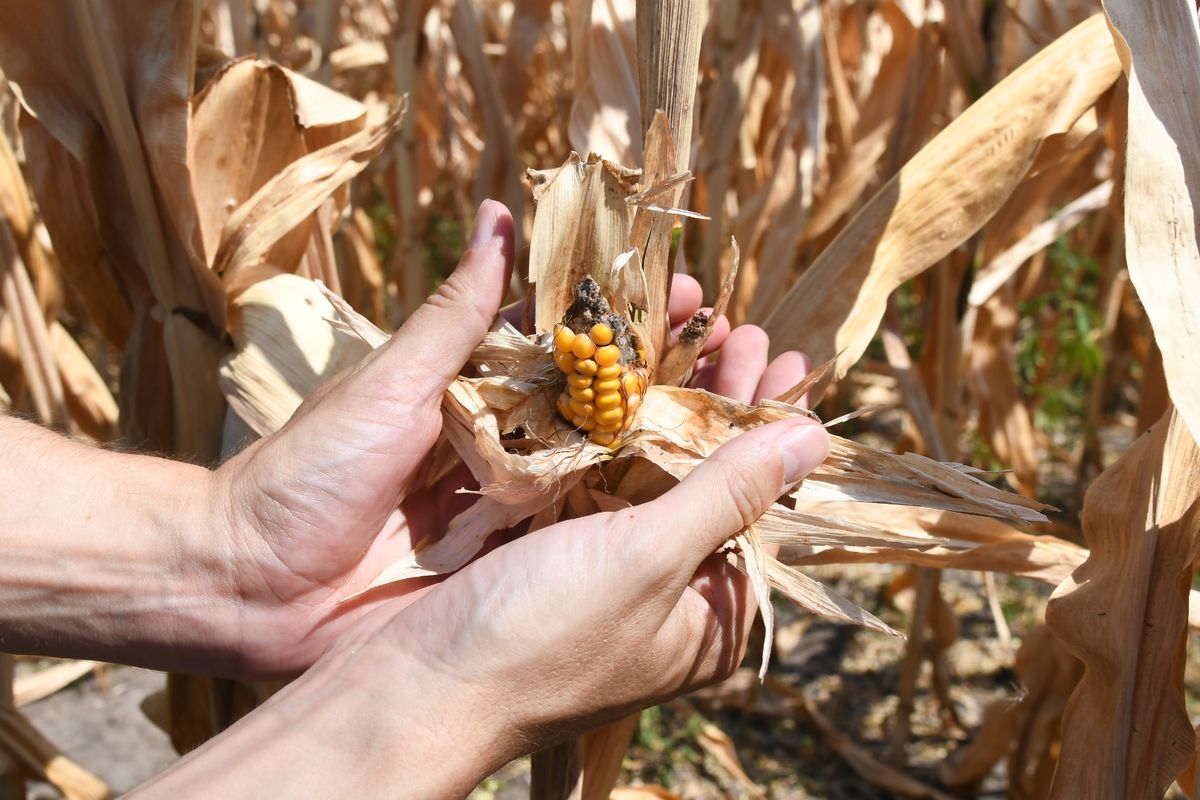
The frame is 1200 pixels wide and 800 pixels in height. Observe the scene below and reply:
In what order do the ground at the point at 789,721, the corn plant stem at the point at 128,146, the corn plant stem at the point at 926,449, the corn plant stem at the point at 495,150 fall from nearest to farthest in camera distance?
1. the corn plant stem at the point at 128,146
2. the corn plant stem at the point at 926,449
3. the corn plant stem at the point at 495,150
4. the ground at the point at 789,721

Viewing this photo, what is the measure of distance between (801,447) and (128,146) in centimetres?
86

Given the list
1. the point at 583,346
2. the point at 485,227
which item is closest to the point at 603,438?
the point at 583,346

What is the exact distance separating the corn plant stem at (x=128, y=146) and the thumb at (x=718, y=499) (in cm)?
72

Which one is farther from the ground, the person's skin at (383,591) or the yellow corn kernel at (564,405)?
the yellow corn kernel at (564,405)

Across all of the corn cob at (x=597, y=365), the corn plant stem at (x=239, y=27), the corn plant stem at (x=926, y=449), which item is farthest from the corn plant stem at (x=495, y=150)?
the corn cob at (x=597, y=365)

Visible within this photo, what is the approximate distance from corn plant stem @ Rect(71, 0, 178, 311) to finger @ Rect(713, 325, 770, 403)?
71 centimetres

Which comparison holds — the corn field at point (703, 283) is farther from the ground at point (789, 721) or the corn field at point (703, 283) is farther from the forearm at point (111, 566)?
the forearm at point (111, 566)

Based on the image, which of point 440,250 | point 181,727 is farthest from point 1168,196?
point 440,250

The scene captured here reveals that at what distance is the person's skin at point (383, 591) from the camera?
76 cm

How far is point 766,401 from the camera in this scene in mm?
893

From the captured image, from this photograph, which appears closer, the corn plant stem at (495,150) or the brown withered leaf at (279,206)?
the brown withered leaf at (279,206)

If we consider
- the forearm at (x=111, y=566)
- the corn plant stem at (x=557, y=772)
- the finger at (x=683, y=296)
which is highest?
the finger at (x=683, y=296)

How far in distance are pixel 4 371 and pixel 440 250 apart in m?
2.37

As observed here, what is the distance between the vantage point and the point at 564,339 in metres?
0.82
